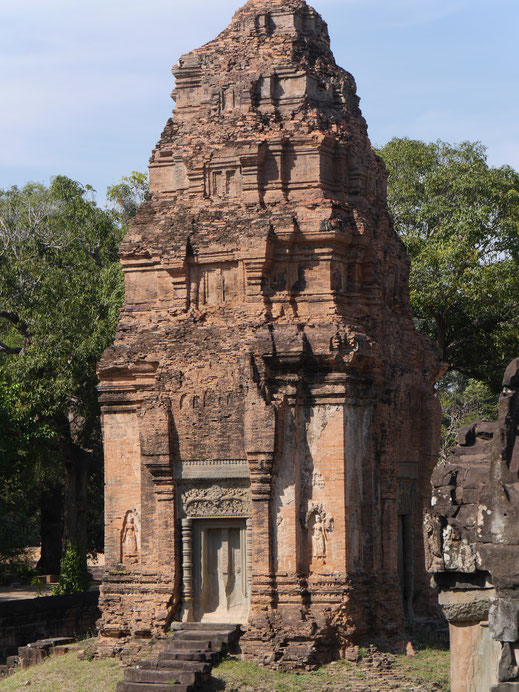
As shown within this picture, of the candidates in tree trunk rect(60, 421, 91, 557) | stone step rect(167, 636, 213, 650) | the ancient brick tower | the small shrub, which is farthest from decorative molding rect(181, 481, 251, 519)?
tree trunk rect(60, 421, 91, 557)

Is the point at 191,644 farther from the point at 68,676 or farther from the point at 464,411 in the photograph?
the point at 464,411

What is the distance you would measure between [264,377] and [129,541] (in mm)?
3538

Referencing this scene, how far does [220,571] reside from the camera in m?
18.5

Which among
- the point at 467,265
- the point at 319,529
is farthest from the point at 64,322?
the point at 319,529

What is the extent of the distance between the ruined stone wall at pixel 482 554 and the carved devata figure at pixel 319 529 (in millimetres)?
7234

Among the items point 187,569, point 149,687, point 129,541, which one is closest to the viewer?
point 149,687

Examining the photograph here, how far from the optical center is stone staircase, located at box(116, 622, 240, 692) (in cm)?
1633

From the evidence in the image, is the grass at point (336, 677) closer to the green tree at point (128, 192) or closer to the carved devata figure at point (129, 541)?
the carved devata figure at point (129, 541)

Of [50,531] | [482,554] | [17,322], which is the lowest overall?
[482,554]

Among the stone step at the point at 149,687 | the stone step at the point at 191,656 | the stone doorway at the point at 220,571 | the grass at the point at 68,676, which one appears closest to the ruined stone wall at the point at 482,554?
the stone step at the point at 149,687

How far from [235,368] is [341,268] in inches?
93.1

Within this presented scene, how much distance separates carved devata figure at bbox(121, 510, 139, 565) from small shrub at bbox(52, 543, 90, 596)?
8.88m

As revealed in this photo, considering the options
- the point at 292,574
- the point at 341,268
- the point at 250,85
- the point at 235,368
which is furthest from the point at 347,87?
the point at 292,574

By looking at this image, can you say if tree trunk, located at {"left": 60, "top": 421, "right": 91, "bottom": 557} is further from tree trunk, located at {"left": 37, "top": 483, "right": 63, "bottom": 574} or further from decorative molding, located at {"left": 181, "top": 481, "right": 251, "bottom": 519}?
decorative molding, located at {"left": 181, "top": 481, "right": 251, "bottom": 519}
